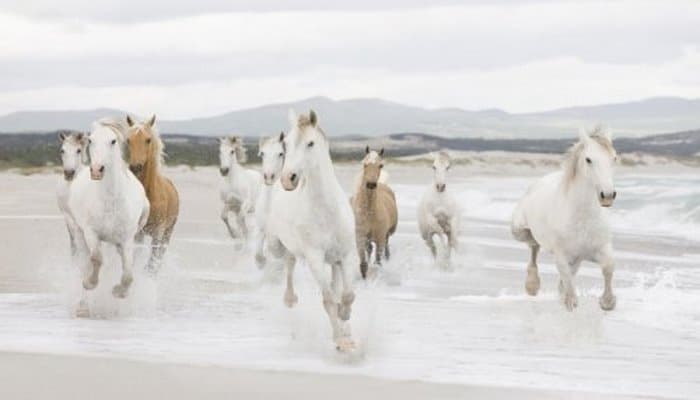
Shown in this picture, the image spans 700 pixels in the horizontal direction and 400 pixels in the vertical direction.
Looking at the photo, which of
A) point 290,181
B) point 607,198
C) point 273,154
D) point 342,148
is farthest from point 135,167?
point 342,148

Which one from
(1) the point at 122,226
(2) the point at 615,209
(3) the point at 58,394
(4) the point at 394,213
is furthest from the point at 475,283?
(2) the point at 615,209

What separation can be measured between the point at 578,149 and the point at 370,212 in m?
4.50

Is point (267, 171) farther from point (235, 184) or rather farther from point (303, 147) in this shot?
point (235, 184)

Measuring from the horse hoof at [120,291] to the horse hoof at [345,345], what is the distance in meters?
3.23

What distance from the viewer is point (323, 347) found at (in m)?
9.97

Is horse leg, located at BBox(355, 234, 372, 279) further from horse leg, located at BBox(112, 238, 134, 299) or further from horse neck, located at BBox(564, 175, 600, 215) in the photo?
horse neck, located at BBox(564, 175, 600, 215)

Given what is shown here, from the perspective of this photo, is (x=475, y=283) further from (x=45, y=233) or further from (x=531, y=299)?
(x=45, y=233)

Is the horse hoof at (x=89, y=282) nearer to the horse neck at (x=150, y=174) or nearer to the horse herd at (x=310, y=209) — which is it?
the horse herd at (x=310, y=209)

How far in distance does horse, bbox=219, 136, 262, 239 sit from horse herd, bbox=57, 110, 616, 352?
5431mm

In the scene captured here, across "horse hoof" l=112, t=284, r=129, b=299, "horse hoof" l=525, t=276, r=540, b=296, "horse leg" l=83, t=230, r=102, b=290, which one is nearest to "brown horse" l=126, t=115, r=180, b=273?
"horse leg" l=83, t=230, r=102, b=290

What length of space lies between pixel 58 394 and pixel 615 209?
96.4 feet

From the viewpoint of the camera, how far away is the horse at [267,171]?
1418cm

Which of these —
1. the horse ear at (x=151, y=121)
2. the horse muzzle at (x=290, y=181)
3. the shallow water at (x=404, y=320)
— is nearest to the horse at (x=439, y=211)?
the shallow water at (x=404, y=320)

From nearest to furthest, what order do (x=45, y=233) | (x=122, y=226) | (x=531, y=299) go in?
(x=122, y=226) → (x=531, y=299) → (x=45, y=233)
